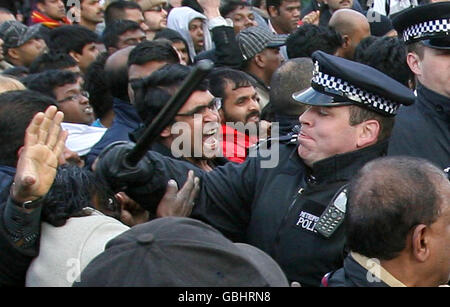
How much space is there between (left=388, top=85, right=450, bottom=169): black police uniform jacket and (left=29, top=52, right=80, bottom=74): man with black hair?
9.59ft

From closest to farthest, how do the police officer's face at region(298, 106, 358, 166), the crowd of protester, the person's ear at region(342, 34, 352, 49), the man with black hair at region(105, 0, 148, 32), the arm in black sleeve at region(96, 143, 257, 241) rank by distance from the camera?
1. the crowd of protester
2. the police officer's face at region(298, 106, 358, 166)
3. the arm in black sleeve at region(96, 143, 257, 241)
4. the person's ear at region(342, 34, 352, 49)
5. the man with black hair at region(105, 0, 148, 32)

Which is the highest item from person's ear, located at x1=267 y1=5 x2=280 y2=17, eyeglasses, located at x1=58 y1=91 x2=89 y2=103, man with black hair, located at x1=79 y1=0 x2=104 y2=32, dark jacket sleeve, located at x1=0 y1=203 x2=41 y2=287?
dark jacket sleeve, located at x1=0 y1=203 x2=41 y2=287

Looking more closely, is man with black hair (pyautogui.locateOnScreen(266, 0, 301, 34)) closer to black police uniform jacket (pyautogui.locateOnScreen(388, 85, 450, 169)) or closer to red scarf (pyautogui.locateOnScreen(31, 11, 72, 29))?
red scarf (pyautogui.locateOnScreen(31, 11, 72, 29))

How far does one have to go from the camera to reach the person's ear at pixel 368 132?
3141 mm

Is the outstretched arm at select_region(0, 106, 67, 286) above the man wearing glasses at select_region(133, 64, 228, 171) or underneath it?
above

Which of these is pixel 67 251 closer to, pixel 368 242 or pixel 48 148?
pixel 48 148

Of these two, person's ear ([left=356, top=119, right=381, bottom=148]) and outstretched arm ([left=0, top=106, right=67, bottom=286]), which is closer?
outstretched arm ([left=0, top=106, right=67, bottom=286])

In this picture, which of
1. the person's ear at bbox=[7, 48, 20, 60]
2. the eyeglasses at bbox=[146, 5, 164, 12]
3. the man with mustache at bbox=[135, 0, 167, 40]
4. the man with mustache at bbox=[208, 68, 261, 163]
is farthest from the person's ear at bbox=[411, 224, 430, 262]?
the eyeglasses at bbox=[146, 5, 164, 12]

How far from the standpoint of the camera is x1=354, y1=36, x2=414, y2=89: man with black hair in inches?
194

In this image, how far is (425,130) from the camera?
349 cm

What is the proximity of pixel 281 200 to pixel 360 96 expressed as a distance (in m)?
0.48

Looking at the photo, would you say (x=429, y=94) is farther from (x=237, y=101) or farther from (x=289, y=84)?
(x=237, y=101)
